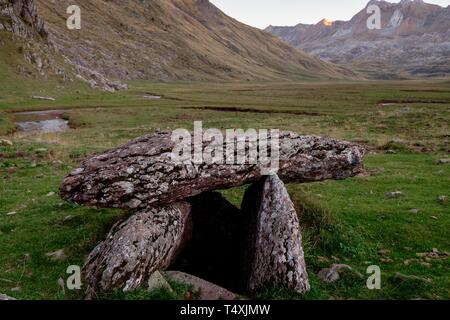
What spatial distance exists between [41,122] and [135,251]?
178 ft

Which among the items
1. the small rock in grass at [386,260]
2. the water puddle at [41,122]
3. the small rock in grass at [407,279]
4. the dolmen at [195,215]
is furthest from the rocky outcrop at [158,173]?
the water puddle at [41,122]

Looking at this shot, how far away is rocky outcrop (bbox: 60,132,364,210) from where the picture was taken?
12.8 m

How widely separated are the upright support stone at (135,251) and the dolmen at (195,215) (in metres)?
0.03

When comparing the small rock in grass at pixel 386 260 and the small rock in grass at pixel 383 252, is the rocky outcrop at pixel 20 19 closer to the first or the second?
the small rock in grass at pixel 383 252

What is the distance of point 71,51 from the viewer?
14875cm

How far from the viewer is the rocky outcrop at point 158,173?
42.0 ft

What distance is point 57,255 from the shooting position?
1405 centimetres

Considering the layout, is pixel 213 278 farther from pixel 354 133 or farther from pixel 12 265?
pixel 354 133

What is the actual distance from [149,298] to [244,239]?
472 cm

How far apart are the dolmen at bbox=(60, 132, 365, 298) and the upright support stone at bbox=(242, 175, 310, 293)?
3 cm

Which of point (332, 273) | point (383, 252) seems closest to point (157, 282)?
point (332, 273)

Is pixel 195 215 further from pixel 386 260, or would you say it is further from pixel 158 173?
pixel 386 260

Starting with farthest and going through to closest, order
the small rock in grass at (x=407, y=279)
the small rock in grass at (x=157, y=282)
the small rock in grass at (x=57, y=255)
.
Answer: the small rock in grass at (x=57, y=255) < the small rock in grass at (x=407, y=279) < the small rock in grass at (x=157, y=282)

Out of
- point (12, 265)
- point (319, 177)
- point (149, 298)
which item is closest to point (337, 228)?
point (319, 177)
